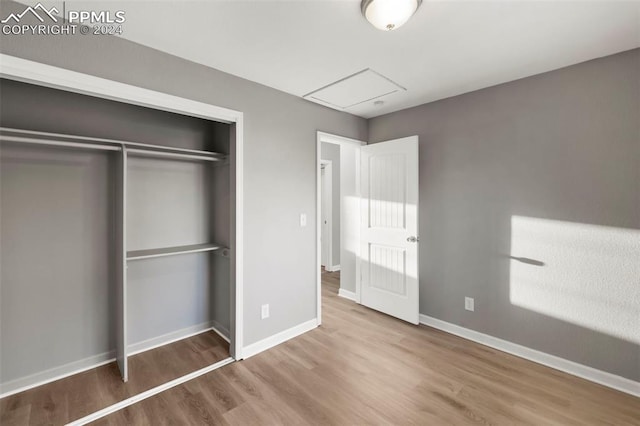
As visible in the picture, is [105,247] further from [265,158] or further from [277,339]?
[277,339]

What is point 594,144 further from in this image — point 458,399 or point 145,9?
point 145,9

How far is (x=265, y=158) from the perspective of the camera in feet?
8.59

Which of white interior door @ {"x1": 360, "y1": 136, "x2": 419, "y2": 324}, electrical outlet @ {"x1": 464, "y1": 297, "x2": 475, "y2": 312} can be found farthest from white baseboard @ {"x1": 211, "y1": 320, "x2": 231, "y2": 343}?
electrical outlet @ {"x1": 464, "y1": 297, "x2": 475, "y2": 312}

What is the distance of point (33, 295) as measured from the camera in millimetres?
2064

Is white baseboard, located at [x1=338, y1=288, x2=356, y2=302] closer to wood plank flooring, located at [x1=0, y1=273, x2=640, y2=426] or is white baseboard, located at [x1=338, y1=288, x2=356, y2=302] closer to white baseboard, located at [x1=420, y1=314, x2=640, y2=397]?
white baseboard, located at [x1=420, y1=314, x2=640, y2=397]

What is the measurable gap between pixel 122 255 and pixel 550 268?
349cm

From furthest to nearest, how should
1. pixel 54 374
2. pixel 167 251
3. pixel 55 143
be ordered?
pixel 167 251 < pixel 54 374 < pixel 55 143

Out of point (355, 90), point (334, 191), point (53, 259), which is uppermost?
point (355, 90)

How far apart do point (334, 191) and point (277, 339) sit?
11.1 feet

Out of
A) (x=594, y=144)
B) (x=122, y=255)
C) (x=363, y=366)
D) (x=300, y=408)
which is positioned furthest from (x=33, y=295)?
(x=594, y=144)

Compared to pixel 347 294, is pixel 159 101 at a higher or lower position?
higher

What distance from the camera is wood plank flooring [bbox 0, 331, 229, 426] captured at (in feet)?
5.86

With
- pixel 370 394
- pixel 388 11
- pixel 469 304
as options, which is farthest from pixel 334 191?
pixel 388 11

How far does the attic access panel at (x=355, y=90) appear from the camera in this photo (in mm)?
2441
